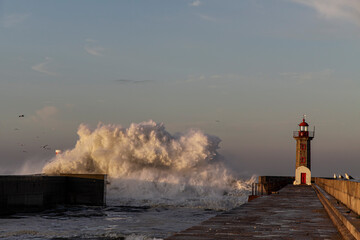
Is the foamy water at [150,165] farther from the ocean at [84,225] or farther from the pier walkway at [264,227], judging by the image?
the pier walkway at [264,227]

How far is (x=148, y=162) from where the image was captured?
58938 millimetres

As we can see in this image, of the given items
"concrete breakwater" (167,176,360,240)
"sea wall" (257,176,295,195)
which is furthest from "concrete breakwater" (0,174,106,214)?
"concrete breakwater" (167,176,360,240)

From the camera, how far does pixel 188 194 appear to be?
5566cm

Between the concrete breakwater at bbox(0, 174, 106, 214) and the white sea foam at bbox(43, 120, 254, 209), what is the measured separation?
17.0 metres

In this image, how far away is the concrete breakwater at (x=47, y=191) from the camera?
32.6 meters

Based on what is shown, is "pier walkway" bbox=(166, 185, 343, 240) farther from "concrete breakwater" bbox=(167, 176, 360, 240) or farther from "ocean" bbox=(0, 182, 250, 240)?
"ocean" bbox=(0, 182, 250, 240)

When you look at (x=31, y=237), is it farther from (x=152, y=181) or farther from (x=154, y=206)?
(x=152, y=181)

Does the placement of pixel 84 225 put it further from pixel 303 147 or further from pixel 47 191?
pixel 303 147

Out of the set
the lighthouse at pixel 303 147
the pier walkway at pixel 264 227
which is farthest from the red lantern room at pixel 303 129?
the pier walkway at pixel 264 227

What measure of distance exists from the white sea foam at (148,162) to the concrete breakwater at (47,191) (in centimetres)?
1697

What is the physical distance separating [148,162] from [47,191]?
2294 cm

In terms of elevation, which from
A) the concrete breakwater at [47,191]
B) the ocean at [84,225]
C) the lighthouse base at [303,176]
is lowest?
the ocean at [84,225]

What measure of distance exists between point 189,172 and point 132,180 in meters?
6.90

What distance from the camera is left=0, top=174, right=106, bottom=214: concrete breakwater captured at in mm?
32647
